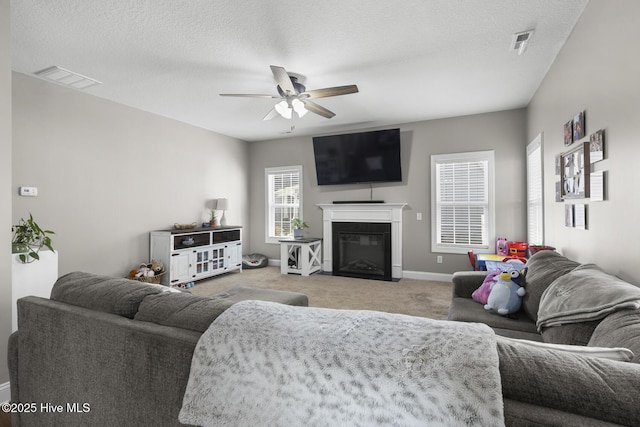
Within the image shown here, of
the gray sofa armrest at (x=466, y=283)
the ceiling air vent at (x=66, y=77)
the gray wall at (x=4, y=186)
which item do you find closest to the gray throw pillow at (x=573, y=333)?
the gray sofa armrest at (x=466, y=283)

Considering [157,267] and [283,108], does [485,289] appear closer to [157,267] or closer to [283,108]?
[283,108]

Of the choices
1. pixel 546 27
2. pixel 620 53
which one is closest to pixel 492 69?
pixel 546 27

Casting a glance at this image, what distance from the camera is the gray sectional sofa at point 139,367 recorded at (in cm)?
61

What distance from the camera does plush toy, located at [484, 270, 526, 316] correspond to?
6.81ft

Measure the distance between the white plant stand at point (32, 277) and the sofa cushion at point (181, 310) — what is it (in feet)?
6.70

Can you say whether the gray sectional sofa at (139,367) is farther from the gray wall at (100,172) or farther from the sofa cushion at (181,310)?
the gray wall at (100,172)

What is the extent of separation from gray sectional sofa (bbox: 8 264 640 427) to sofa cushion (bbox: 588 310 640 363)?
481mm

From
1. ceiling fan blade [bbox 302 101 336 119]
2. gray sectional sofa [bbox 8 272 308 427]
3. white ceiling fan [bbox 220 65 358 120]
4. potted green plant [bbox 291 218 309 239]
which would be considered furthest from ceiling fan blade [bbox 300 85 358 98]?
potted green plant [bbox 291 218 309 239]

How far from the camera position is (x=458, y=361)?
2.19 feet

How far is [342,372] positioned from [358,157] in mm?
4859

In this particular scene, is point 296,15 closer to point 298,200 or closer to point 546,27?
point 546,27

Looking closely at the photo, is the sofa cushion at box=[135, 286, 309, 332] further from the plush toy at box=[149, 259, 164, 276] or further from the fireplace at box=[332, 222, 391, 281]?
the fireplace at box=[332, 222, 391, 281]

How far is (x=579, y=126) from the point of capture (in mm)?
2236

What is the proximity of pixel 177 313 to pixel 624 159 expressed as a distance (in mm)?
2337
